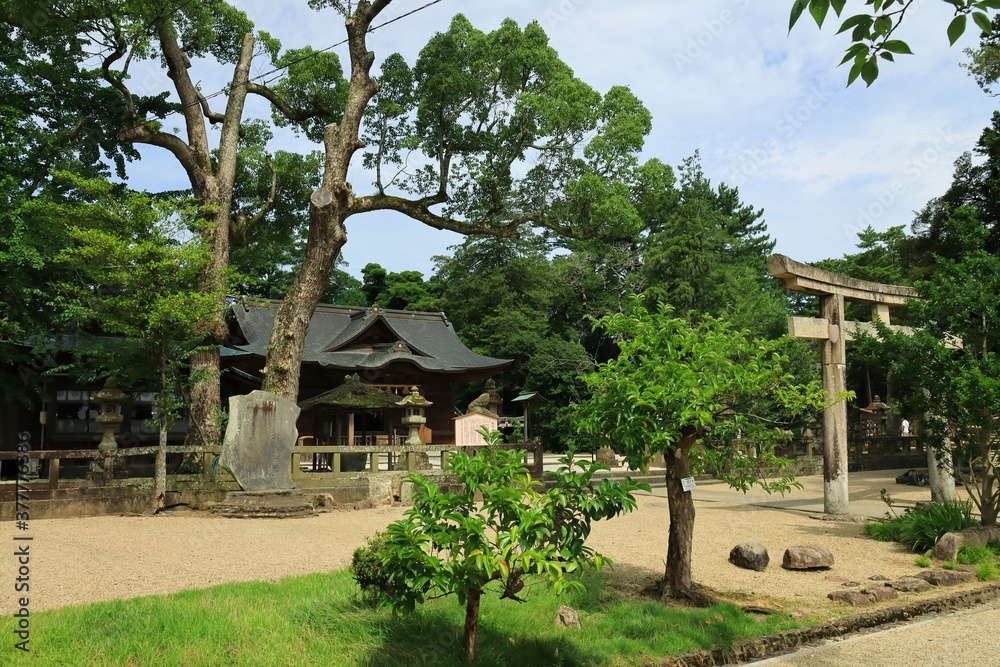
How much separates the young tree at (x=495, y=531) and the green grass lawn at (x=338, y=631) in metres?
0.58

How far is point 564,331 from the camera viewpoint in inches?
1473

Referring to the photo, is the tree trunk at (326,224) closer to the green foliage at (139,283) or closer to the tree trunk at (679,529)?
the green foliage at (139,283)

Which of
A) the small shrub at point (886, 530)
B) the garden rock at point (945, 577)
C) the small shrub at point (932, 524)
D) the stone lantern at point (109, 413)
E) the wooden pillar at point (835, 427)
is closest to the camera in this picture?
the garden rock at point (945, 577)

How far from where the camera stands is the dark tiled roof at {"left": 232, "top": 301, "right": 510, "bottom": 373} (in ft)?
77.3

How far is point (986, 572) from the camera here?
25.8 ft

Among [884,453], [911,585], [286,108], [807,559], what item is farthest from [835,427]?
[286,108]

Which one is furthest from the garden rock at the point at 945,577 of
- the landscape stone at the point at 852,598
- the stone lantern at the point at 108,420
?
the stone lantern at the point at 108,420

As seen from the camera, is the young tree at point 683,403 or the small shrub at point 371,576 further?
the young tree at point 683,403

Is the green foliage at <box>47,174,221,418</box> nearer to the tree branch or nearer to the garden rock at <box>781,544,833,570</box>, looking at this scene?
the tree branch

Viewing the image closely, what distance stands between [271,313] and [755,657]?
74.8 ft

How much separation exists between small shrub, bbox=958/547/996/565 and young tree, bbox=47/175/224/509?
40.2ft

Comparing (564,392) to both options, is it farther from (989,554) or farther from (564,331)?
(989,554)

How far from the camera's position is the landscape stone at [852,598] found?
6.88 metres
